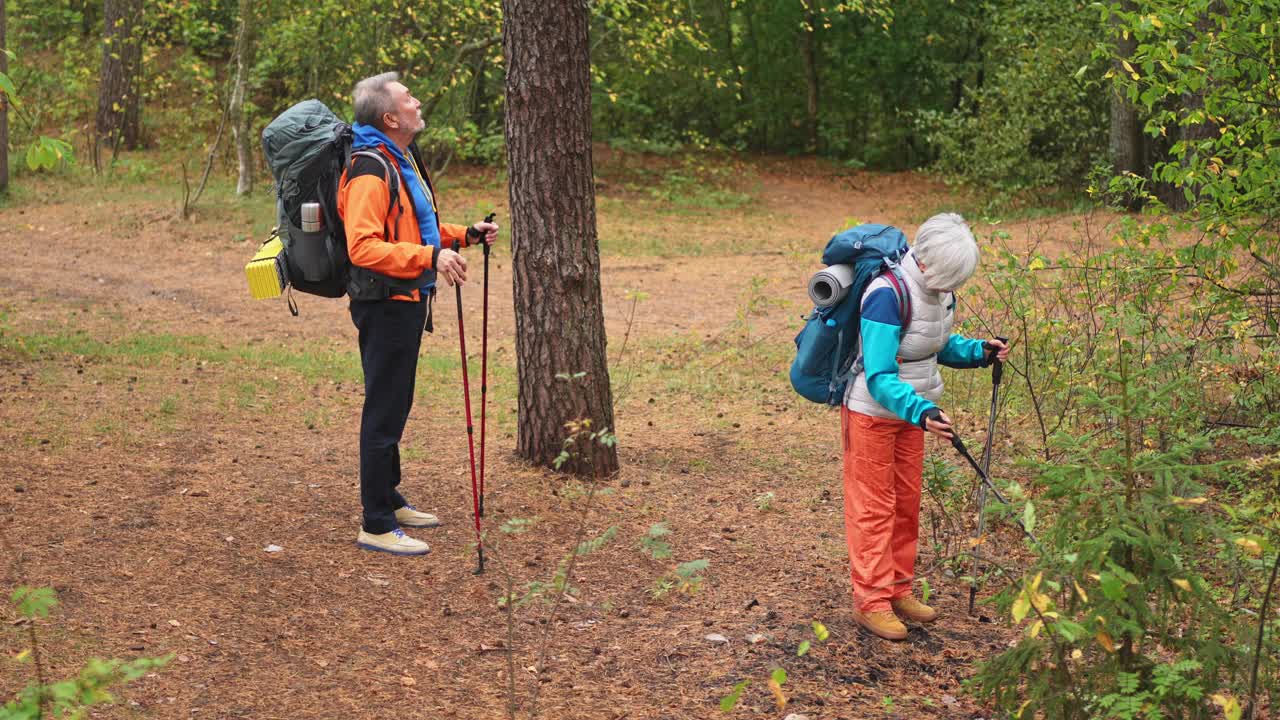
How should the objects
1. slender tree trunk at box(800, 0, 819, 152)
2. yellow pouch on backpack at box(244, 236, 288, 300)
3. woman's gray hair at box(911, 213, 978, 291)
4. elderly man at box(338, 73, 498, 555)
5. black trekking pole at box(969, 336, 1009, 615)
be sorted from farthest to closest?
slender tree trunk at box(800, 0, 819, 152) < yellow pouch on backpack at box(244, 236, 288, 300) < elderly man at box(338, 73, 498, 555) < black trekking pole at box(969, 336, 1009, 615) < woman's gray hair at box(911, 213, 978, 291)

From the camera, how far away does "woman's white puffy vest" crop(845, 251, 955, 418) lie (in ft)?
13.4

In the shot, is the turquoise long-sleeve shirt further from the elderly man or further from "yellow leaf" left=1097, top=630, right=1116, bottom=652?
the elderly man

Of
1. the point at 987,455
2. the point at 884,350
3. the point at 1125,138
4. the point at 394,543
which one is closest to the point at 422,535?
the point at 394,543

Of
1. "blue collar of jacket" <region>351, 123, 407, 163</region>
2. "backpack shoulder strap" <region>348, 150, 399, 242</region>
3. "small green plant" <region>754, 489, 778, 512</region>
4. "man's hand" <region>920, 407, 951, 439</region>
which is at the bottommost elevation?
"small green plant" <region>754, 489, 778, 512</region>

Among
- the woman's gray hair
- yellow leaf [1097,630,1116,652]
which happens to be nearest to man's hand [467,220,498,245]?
the woman's gray hair

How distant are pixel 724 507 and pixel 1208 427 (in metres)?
2.68

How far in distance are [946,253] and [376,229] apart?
226 cm

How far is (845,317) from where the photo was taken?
4.21 meters

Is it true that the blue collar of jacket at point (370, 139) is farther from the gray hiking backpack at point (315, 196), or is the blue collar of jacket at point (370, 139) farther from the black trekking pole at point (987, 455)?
the black trekking pole at point (987, 455)

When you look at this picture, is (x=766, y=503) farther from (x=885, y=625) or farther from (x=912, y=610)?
(x=885, y=625)

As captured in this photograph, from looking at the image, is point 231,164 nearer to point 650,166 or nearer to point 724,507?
point 650,166

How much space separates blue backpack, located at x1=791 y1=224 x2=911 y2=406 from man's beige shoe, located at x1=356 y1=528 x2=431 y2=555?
1.93 m

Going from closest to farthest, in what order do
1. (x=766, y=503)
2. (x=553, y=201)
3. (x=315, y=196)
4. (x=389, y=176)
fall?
1. (x=389, y=176)
2. (x=315, y=196)
3. (x=553, y=201)
4. (x=766, y=503)

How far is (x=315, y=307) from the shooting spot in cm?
1174
